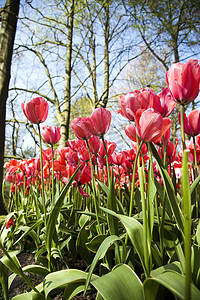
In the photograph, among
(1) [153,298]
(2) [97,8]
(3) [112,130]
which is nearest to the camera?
(1) [153,298]

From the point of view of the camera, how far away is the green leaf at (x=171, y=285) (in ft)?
1.34

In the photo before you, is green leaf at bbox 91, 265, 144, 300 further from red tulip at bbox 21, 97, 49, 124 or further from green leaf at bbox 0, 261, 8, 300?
red tulip at bbox 21, 97, 49, 124

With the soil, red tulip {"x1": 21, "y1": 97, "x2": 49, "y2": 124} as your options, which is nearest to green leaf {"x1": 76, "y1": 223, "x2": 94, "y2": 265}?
the soil

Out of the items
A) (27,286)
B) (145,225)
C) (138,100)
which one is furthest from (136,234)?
(27,286)

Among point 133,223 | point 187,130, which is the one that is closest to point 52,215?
point 133,223

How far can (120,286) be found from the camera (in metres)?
0.50

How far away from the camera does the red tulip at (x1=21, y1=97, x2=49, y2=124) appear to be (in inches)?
34.8

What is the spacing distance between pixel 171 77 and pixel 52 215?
0.55m

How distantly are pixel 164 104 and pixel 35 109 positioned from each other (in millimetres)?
485

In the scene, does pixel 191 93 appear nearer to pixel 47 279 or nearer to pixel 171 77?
pixel 171 77

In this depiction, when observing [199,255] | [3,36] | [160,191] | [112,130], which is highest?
[3,36]

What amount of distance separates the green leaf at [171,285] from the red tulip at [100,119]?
488 millimetres

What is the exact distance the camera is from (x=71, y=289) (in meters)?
0.67

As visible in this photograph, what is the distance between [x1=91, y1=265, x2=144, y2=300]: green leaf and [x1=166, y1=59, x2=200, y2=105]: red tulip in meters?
0.44
